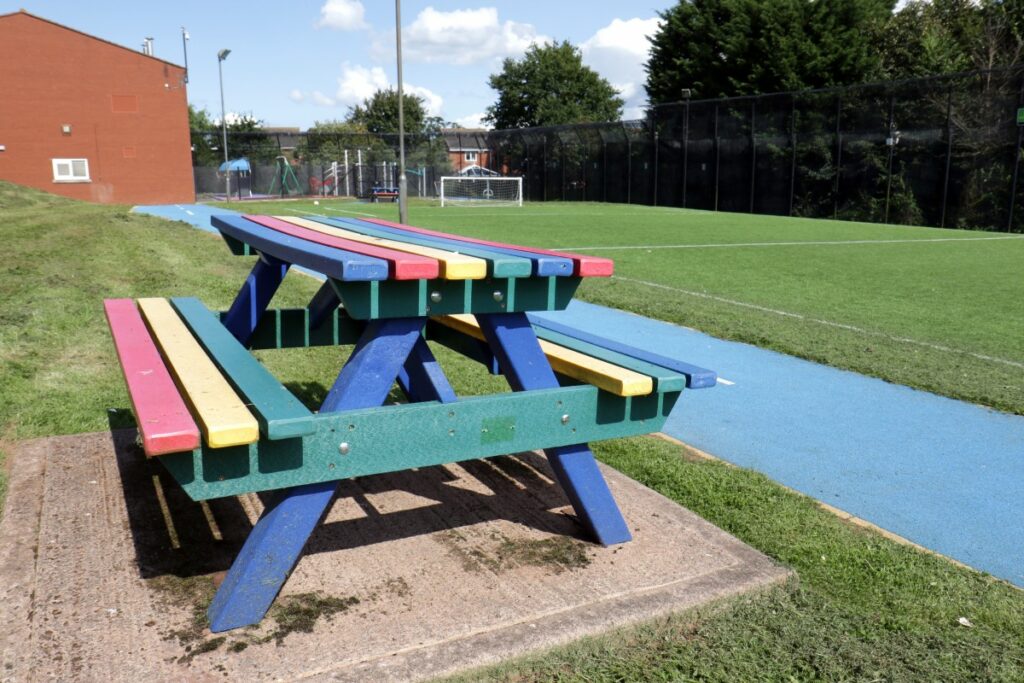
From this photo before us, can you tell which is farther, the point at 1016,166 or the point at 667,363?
the point at 1016,166

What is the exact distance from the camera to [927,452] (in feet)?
14.7

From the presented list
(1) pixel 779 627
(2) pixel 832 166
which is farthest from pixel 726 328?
(2) pixel 832 166

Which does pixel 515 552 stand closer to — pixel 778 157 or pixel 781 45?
pixel 778 157

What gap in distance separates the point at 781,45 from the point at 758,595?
43.8 metres

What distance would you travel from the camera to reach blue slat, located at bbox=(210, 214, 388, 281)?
261cm

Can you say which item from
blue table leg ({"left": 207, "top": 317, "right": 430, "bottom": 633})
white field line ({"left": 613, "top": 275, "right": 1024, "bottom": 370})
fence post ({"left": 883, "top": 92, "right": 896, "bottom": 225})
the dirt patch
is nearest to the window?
fence post ({"left": 883, "top": 92, "right": 896, "bottom": 225})

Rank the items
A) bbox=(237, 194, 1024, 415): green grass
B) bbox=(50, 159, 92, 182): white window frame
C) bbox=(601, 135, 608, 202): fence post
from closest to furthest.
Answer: bbox=(237, 194, 1024, 415): green grass → bbox=(50, 159, 92, 182): white window frame → bbox=(601, 135, 608, 202): fence post

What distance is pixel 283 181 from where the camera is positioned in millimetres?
46250

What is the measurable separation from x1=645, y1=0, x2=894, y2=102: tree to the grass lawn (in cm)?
4101

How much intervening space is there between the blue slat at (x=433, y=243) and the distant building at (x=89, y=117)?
38.6 meters

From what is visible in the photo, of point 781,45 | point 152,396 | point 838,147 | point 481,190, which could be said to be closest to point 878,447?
point 152,396

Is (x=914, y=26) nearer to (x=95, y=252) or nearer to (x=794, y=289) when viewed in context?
(x=794, y=289)

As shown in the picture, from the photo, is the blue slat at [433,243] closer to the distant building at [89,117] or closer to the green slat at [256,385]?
the green slat at [256,385]

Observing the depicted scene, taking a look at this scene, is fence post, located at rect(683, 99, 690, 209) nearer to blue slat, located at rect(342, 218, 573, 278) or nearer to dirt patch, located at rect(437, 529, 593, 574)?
blue slat, located at rect(342, 218, 573, 278)
